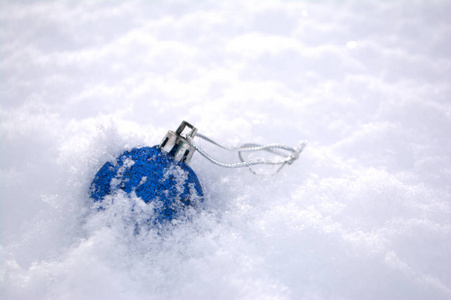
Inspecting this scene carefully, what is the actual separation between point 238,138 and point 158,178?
1128 millimetres

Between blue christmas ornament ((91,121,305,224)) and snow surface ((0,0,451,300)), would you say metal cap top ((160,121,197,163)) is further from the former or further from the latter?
snow surface ((0,0,451,300))

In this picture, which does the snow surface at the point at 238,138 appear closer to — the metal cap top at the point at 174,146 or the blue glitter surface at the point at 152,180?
the blue glitter surface at the point at 152,180

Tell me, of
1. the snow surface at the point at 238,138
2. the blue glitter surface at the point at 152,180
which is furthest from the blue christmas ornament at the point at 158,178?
the snow surface at the point at 238,138

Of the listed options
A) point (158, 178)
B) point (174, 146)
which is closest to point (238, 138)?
point (174, 146)

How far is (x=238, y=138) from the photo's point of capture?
283cm

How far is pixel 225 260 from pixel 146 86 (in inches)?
83.6

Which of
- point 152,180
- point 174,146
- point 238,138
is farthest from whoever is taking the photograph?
point 238,138

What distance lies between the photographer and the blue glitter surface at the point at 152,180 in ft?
5.99

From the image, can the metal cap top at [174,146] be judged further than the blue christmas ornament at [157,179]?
Yes

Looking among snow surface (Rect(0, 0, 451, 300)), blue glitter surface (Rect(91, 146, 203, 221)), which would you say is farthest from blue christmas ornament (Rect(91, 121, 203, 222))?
snow surface (Rect(0, 0, 451, 300))

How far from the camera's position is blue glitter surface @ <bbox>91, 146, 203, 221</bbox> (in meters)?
1.83

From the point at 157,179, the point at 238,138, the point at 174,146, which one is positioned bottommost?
A: the point at 157,179

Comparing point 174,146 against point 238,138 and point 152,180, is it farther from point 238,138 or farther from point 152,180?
point 238,138

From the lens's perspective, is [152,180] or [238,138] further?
[238,138]
